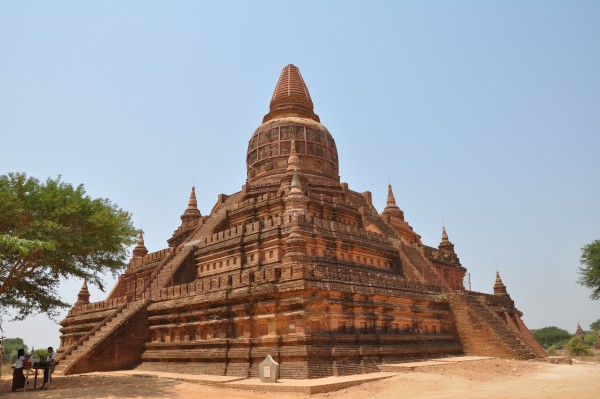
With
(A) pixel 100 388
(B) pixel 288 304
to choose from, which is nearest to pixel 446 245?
(B) pixel 288 304

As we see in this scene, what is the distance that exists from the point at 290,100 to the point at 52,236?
28565mm

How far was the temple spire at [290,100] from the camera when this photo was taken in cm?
4509

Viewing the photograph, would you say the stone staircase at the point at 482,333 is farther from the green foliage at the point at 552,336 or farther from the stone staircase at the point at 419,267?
the green foliage at the point at 552,336

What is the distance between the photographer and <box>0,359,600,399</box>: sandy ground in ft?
53.8

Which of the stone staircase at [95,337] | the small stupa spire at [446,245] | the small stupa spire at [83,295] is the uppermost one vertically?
the small stupa spire at [446,245]

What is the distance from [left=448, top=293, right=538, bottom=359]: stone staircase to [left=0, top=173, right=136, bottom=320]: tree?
17.4 m

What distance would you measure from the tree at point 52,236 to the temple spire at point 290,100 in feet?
78.6

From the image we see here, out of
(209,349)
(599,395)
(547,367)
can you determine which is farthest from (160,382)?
(547,367)

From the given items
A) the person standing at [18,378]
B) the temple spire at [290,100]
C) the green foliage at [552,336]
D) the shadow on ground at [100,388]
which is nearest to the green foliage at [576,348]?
the temple spire at [290,100]

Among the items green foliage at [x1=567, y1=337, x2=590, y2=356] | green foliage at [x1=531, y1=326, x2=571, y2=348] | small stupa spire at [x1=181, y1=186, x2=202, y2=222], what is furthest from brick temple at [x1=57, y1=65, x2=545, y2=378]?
green foliage at [x1=531, y1=326, x2=571, y2=348]

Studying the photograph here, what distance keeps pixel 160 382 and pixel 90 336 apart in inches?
295

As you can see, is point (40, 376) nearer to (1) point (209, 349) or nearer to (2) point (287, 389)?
(1) point (209, 349)

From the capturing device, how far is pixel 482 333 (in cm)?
2700

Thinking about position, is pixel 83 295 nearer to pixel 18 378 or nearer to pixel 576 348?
pixel 18 378
